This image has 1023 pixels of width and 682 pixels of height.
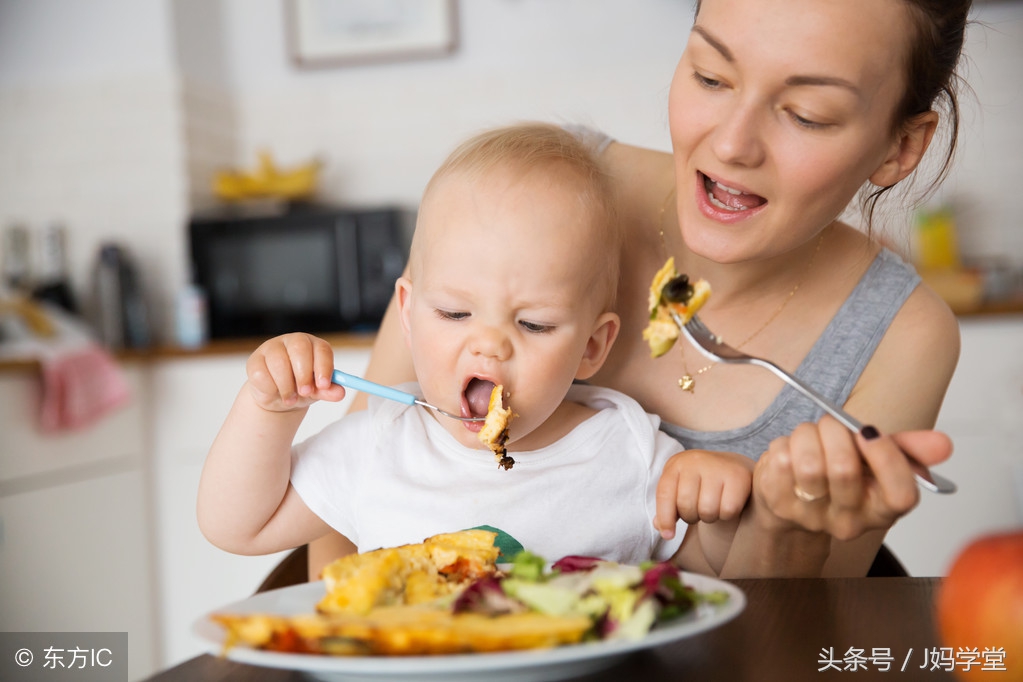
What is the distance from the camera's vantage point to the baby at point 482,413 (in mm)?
956

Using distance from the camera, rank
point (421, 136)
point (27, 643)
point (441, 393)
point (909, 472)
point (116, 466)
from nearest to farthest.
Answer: point (909, 472), point (441, 393), point (27, 643), point (116, 466), point (421, 136)

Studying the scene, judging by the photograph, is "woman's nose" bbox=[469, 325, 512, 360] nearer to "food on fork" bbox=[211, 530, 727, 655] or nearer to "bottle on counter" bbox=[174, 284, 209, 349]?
"food on fork" bbox=[211, 530, 727, 655]

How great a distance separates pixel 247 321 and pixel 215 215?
432 millimetres

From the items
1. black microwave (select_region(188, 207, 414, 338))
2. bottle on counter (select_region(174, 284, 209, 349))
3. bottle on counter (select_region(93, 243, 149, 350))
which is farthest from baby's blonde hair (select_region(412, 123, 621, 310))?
bottle on counter (select_region(93, 243, 149, 350))

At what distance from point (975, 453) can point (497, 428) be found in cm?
196

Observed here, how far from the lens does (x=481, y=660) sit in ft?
1.58

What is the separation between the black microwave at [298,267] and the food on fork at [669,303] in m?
2.08

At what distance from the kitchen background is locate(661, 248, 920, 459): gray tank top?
1.38 meters

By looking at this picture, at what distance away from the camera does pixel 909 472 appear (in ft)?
2.26

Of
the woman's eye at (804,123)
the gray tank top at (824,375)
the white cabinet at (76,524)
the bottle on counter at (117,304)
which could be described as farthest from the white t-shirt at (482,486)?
the bottle on counter at (117,304)

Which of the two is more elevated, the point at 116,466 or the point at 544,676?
→ the point at 544,676

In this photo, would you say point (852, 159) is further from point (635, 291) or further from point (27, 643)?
point (27, 643)

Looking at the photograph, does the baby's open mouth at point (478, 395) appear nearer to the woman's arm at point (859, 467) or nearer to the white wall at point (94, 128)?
the woman's arm at point (859, 467)

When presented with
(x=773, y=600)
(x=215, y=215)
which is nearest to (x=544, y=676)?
(x=773, y=600)
